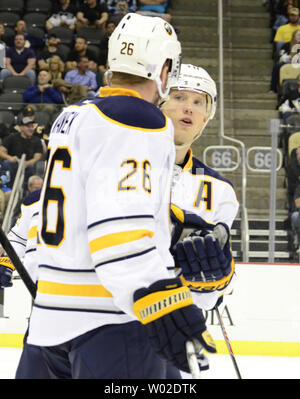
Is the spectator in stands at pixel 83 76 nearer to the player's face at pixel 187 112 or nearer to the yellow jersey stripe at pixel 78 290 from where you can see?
the player's face at pixel 187 112

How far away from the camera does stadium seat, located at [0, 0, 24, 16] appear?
7398mm

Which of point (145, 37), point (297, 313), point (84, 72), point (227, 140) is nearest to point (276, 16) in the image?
point (84, 72)

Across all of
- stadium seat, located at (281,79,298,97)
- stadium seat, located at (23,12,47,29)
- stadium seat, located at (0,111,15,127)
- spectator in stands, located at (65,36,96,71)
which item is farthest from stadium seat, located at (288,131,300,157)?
stadium seat, located at (23,12,47,29)

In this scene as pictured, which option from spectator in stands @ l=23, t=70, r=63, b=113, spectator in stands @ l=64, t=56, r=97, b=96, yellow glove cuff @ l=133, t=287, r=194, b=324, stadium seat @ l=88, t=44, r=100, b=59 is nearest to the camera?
yellow glove cuff @ l=133, t=287, r=194, b=324

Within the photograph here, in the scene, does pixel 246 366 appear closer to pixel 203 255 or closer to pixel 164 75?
pixel 203 255

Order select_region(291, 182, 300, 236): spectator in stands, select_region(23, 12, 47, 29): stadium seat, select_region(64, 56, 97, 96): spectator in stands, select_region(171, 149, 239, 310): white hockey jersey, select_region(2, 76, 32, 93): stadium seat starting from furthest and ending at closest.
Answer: select_region(23, 12, 47, 29): stadium seat
select_region(2, 76, 32, 93): stadium seat
select_region(64, 56, 97, 96): spectator in stands
select_region(291, 182, 300, 236): spectator in stands
select_region(171, 149, 239, 310): white hockey jersey

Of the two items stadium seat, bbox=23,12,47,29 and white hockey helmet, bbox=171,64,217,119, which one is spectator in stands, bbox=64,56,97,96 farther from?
white hockey helmet, bbox=171,64,217,119

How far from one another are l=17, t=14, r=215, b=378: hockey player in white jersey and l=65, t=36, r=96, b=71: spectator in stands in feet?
16.2

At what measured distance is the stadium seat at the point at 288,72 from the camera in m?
5.46

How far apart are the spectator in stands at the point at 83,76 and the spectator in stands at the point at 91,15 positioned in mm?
997

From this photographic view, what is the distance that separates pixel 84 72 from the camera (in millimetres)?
5973

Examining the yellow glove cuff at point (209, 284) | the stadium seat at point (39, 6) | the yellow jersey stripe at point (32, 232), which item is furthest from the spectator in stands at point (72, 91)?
the yellow glove cuff at point (209, 284)

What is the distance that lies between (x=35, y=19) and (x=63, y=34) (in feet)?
1.38

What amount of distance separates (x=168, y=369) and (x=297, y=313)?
2772 mm
